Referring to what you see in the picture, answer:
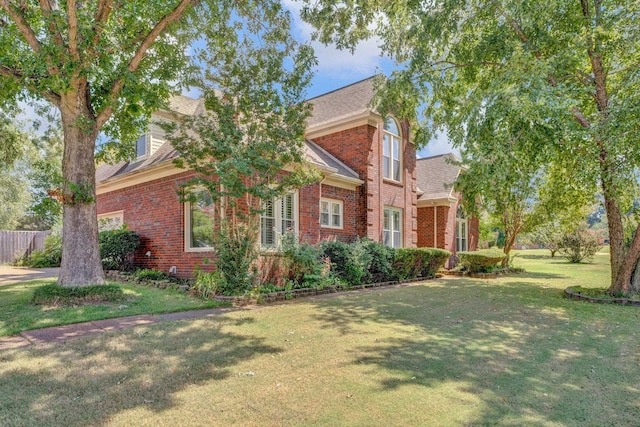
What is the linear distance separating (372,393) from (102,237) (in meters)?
12.4

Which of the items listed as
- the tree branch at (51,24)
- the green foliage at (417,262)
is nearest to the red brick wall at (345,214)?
the green foliage at (417,262)

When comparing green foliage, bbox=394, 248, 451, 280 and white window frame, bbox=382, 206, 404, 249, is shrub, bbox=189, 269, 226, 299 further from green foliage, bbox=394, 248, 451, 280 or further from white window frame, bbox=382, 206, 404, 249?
white window frame, bbox=382, 206, 404, 249

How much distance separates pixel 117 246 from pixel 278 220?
5.82 metres

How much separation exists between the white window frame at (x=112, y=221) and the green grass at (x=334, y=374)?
9625 mm

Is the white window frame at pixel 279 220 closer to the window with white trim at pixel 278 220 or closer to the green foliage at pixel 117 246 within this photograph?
the window with white trim at pixel 278 220

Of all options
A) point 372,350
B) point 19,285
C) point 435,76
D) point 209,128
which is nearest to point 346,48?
point 435,76

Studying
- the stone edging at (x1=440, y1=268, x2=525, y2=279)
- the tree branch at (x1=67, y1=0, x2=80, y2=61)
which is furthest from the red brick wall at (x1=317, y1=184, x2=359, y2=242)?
the tree branch at (x1=67, y1=0, x2=80, y2=61)

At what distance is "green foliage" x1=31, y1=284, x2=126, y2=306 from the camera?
24.3ft

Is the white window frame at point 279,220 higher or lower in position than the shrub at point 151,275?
higher

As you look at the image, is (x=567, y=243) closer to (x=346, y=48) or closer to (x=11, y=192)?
(x=346, y=48)

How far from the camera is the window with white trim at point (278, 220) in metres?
11.1

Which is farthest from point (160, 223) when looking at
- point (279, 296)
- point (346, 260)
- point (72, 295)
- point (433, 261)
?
point (433, 261)

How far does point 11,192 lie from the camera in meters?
31.2

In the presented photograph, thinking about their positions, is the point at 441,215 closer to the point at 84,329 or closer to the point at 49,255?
the point at 84,329
